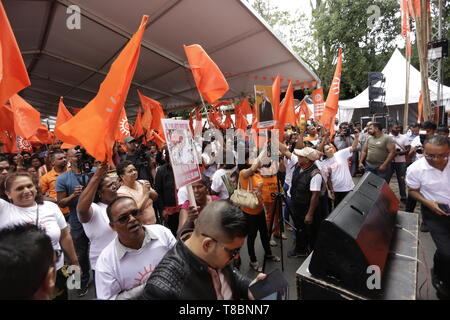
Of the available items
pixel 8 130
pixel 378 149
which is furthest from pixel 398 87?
pixel 8 130

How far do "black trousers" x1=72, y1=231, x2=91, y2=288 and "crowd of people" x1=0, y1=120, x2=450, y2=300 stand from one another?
1cm

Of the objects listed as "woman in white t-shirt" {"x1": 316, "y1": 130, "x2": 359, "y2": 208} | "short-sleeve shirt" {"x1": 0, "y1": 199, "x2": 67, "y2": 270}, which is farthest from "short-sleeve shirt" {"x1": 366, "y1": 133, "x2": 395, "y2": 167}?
"short-sleeve shirt" {"x1": 0, "y1": 199, "x2": 67, "y2": 270}

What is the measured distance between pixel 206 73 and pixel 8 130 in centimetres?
383

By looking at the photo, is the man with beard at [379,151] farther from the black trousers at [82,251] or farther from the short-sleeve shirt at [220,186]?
the black trousers at [82,251]

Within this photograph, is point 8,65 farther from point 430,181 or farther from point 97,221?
point 430,181

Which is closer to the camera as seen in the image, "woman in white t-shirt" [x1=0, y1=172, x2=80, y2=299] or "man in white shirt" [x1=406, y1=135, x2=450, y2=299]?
"woman in white t-shirt" [x1=0, y1=172, x2=80, y2=299]

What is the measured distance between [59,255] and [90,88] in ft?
28.0

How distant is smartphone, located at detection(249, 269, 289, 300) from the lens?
52.4 inches

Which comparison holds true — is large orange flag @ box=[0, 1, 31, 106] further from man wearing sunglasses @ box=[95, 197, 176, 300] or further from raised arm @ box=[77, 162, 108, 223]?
man wearing sunglasses @ box=[95, 197, 176, 300]

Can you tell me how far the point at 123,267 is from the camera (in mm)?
1584

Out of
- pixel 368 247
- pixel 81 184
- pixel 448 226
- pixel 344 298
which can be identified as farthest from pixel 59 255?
pixel 448 226

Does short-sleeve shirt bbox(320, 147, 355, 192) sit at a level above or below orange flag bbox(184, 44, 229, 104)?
below

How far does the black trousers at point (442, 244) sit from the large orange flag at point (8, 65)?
13.5 ft

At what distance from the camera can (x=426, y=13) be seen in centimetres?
574
